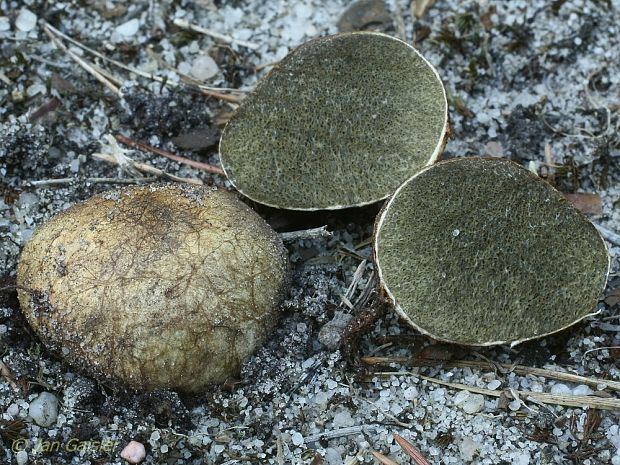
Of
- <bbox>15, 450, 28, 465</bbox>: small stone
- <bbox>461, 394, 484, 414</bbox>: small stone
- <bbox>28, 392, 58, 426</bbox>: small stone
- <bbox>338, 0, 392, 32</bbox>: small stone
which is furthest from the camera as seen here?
<bbox>338, 0, 392, 32</bbox>: small stone

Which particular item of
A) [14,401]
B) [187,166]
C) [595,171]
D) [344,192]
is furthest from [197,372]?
[595,171]

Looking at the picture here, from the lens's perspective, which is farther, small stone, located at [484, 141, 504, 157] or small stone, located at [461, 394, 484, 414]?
small stone, located at [484, 141, 504, 157]

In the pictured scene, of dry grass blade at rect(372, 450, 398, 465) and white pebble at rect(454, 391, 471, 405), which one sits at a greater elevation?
white pebble at rect(454, 391, 471, 405)

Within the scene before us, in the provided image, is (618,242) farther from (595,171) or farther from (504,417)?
(504,417)

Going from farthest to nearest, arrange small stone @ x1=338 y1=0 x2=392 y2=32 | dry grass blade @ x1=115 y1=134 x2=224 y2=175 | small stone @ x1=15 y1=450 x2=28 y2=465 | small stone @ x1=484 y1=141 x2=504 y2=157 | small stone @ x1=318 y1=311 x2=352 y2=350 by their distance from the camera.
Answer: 1. small stone @ x1=338 y1=0 x2=392 y2=32
2. small stone @ x1=484 y1=141 x2=504 y2=157
3. dry grass blade @ x1=115 y1=134 x2=224 y2=175
4. small stone @ x1=318 y1=311 x2=352 y2=350
5. small stone @ x1=15 y1=450 x2=28 y2=465

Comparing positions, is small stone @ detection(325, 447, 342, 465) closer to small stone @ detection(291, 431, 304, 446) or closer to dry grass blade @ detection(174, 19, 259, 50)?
small stone @ detection(291, 431, 304, 446)

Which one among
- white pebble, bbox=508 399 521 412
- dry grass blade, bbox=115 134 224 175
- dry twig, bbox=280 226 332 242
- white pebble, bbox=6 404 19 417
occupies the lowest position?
white pebble, bbox=6 404 19 417

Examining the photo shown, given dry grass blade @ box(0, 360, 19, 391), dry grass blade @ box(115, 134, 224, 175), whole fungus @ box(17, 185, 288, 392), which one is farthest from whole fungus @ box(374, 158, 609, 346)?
dry grass blade @ box(0, 360, 19, 391)
